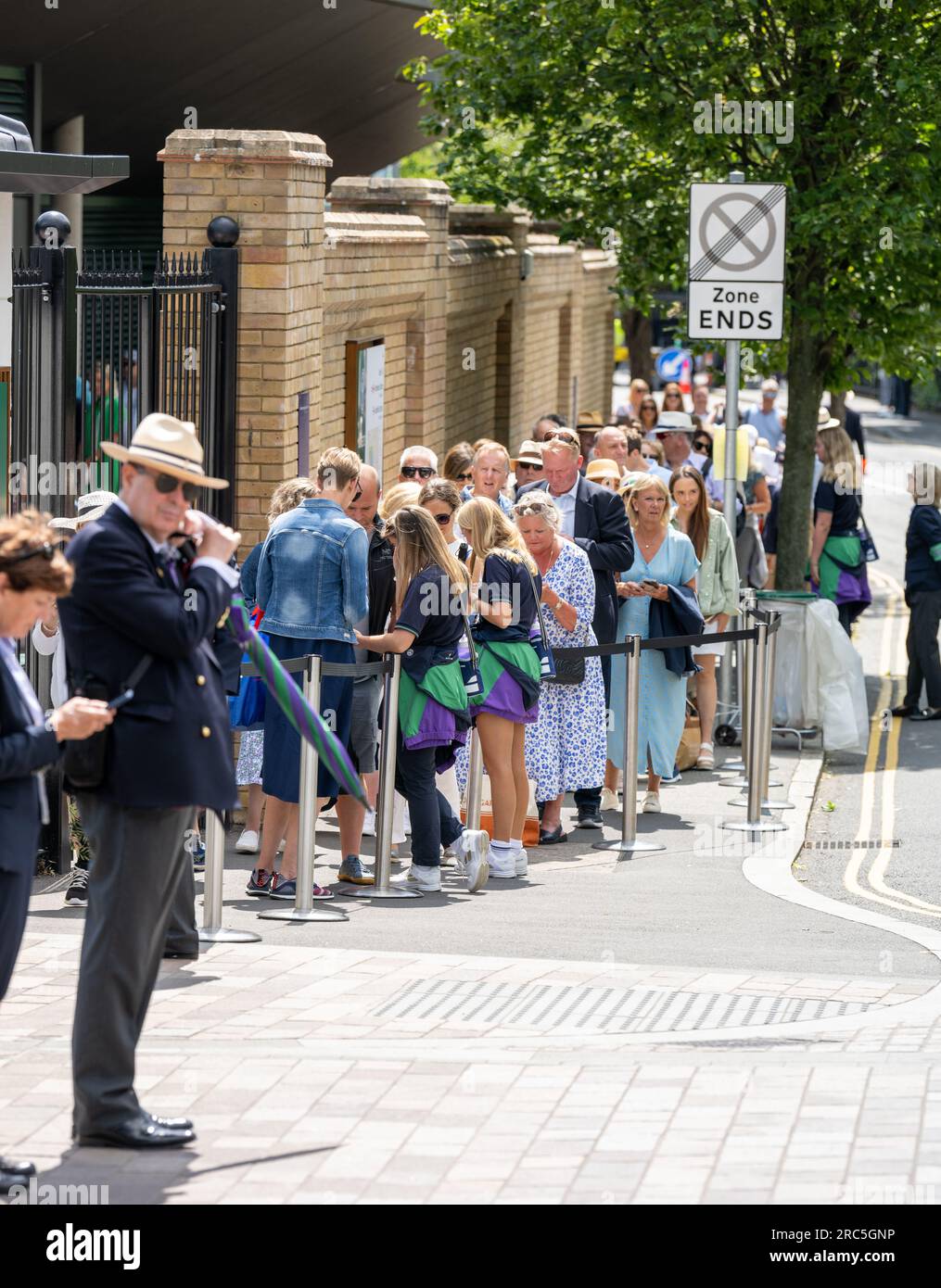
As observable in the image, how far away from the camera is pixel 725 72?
16.4 meters

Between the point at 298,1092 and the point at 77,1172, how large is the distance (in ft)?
2.69

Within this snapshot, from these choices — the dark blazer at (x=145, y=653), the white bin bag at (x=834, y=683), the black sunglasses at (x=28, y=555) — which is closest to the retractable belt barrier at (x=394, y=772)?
the white bin bag at (x=834, y=683)

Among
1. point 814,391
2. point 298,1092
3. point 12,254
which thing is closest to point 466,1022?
point 298,1092

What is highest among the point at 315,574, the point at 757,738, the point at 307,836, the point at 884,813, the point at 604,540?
the point at 604,540

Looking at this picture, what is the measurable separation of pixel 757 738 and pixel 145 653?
602cm

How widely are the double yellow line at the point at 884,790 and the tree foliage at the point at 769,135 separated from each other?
4.94ft

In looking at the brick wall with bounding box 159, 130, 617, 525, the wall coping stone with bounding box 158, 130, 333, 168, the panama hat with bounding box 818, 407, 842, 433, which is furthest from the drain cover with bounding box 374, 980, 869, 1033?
the panama hat with bounding box 818, 407, 842, 433

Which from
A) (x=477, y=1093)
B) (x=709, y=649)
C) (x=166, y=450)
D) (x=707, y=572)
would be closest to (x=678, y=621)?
(x=707, y=572)

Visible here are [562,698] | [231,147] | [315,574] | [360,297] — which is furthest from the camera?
[360,297]

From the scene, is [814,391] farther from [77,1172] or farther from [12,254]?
[77,1172]

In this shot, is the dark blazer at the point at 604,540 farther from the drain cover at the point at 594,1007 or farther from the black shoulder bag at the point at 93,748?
the black shoulder bag at the point at 93,748

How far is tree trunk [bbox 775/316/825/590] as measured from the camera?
17.0 m

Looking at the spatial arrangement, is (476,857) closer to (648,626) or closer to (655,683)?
(655,683)

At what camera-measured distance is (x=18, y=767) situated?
4.79 metres
